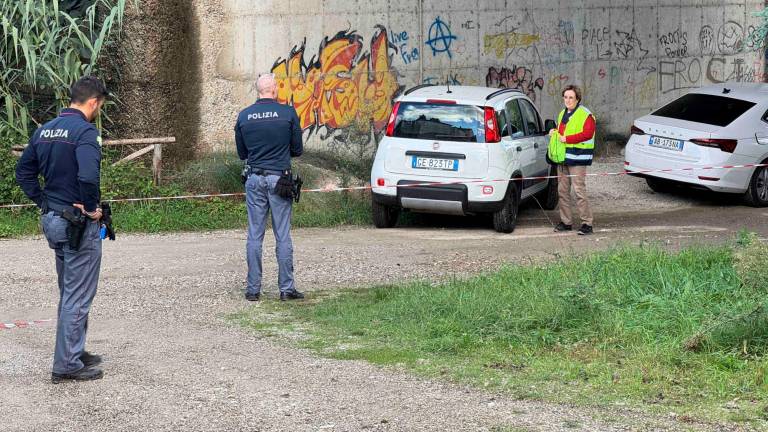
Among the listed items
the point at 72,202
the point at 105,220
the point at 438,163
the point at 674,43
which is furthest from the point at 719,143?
the point at 72,202

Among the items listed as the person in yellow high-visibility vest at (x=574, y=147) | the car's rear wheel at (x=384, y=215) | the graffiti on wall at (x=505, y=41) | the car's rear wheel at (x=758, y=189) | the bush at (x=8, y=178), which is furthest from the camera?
the graffiti on wall at (x=505, y=41)

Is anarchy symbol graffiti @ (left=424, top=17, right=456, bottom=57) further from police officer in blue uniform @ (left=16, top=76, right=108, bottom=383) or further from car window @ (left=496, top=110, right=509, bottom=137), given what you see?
police officer in blue uniform @ (left=16, top=76, right=108, bottom=383)

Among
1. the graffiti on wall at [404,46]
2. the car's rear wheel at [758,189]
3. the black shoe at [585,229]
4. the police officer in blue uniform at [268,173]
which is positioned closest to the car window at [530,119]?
the black shoe at [585,229]

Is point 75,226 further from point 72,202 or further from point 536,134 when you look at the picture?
point 536,134

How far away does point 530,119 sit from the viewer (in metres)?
15.3

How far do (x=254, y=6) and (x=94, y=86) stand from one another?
9819 millimetres

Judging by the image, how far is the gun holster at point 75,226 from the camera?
24.6ft

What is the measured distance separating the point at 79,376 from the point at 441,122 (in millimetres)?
7068

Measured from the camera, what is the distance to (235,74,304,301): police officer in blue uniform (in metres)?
10.3

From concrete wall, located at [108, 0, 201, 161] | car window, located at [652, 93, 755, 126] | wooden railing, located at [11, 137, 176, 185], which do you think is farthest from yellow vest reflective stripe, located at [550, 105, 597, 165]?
concrete wall, located at [108, 0, 201, 161]

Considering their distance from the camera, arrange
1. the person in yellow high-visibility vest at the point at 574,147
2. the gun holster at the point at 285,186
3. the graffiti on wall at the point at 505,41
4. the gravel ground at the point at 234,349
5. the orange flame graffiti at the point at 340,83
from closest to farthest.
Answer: the gravel ground at the point at 234,349 → the gun holster at the point at 285,186 → the person in yellow high-visibility vest at the point at 574,147 → the orange flame graffiti at the point at 340,83 → the graffiti on wall at the point at 505,41

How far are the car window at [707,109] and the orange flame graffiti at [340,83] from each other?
408cm

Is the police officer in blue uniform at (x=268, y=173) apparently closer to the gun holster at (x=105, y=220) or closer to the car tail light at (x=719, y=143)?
the gun holster at (x=105, y=220)

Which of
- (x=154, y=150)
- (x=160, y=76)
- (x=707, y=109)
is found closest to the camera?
(x=154, y=150)
